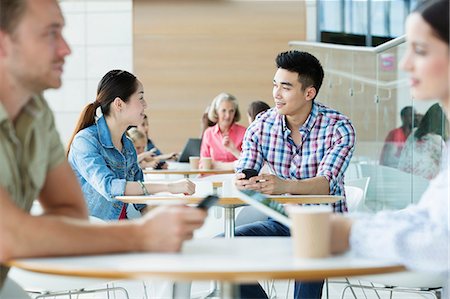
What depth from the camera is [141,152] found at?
7852mm

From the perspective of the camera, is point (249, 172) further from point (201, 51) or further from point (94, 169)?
point (201, 51)

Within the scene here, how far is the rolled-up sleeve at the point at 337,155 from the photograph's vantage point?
13.1ft

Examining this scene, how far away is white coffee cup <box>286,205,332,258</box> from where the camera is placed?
67.4 inches

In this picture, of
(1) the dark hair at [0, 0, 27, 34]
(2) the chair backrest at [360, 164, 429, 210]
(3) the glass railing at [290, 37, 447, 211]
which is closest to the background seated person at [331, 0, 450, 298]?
(1) the dark hair at [0, 0, 27, 34]

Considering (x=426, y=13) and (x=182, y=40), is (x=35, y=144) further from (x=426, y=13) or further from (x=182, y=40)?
(x=182, y=40)

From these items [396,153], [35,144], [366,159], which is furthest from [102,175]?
[366,159]

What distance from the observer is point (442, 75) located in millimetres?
1814

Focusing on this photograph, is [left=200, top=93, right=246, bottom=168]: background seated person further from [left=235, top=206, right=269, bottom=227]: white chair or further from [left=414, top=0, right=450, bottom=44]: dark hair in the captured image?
[left=414, top=0, right=450, bottom=44]: dark hair

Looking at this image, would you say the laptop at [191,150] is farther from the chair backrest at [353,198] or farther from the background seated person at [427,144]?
the chair backrest at [353,198]

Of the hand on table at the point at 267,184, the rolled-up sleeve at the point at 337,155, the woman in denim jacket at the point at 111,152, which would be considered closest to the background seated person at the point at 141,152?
the woman in denim jacket at the point at 111,152

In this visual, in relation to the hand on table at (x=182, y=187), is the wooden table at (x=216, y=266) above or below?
below

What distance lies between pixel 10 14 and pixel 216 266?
73 cm

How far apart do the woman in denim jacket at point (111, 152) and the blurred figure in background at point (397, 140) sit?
7.53 ft

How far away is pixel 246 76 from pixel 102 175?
787 centimetres
